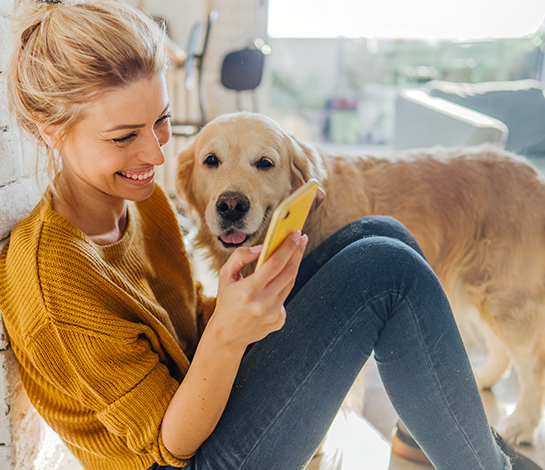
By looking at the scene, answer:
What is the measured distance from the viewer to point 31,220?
823 mm

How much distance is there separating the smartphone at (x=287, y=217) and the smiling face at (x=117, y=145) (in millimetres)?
365

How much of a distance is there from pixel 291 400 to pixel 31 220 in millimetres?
576

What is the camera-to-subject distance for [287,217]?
1.84 feet

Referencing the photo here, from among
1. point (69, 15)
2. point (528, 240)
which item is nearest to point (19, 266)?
point (69, 15)

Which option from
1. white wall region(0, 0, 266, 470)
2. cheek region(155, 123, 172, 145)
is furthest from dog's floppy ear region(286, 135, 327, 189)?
white wall region(0, 0, 266, 470)

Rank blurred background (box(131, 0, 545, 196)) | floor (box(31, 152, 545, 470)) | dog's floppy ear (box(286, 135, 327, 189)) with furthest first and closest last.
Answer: blurred background (box(131, 0, 545, 196)) → dog's floppy ear (box(286, 135, 327, 189)) → floor (box(31, 152, 545, 470))

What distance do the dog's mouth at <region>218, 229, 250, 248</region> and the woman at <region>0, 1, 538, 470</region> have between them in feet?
1.05

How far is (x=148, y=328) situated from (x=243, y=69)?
204cm

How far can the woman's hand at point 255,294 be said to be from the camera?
0.60 metres

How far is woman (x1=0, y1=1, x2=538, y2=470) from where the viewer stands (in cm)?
69

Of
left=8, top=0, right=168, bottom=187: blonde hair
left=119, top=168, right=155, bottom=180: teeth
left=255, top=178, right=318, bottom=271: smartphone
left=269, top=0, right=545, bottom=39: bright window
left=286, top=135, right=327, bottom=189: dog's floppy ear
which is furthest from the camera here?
left=269, top=0, right=545, bottom=39: bright window

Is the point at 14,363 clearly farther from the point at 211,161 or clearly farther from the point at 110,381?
the point at 211,161

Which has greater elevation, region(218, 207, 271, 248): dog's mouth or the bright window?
the bright window

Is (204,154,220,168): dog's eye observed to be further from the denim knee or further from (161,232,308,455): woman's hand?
(161,232,308,455): woman's hand
